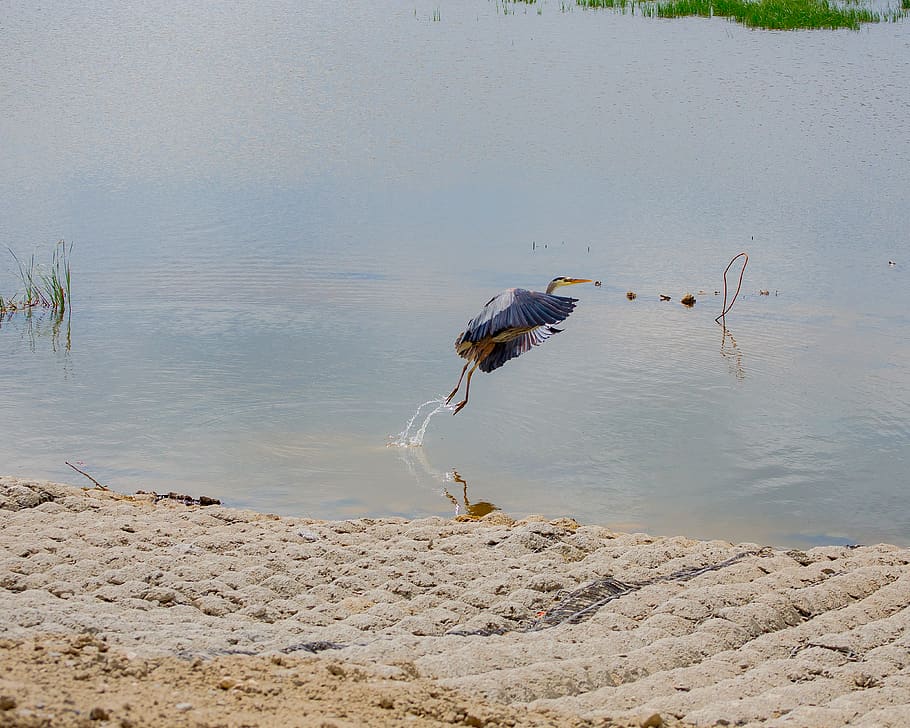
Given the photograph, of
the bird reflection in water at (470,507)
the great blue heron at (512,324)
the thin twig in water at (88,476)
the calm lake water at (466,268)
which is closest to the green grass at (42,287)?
the calm lake water at (466,268)

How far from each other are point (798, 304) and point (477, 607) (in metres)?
7.76

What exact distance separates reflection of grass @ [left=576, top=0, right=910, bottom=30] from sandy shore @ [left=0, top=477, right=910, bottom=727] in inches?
926

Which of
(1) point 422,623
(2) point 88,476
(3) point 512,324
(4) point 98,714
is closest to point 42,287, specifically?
(2) point 88,476

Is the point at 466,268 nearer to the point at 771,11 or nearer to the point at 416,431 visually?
the point at 416,431

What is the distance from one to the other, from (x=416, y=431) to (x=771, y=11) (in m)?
22.6

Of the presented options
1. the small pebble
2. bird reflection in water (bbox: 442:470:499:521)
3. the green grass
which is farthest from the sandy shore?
the green grass

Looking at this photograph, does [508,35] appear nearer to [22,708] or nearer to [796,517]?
[796,517]

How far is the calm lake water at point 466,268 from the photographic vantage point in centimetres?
780

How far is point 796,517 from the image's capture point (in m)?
7.28

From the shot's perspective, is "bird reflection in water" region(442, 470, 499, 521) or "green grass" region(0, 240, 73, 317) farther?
"green grass" region(0, 240, 73, 317)

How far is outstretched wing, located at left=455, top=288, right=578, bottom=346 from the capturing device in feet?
24.4

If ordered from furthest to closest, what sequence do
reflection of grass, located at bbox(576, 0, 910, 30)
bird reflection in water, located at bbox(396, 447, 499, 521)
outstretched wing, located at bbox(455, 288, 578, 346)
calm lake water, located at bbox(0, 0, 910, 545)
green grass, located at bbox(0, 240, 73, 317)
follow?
reflection of grass, located at bbox(576, 0, 910, 30) < green grass, located at bbox(0, 240, 73, 317) < calm lake water, located at bbox(0, 0, 910, 545) < outstretched wing, located at bbox(455, 288, 578, 346) < bird reflection in water, located at bbox(396, 447, 499, 521)

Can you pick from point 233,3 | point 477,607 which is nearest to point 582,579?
point 477,607

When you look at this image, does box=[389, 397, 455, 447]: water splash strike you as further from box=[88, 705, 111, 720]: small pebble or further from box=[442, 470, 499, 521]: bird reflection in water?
box=[88, 705, 111, 720]: small pebble
